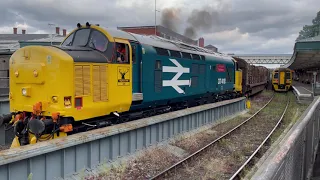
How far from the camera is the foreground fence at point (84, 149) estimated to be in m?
5.43

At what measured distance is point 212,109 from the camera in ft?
48.0

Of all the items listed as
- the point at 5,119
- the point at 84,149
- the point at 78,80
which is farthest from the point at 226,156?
the point at 5,119

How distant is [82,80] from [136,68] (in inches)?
101

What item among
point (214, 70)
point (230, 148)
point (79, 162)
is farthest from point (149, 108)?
point (214, 70)

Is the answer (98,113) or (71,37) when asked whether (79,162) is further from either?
(71,37)

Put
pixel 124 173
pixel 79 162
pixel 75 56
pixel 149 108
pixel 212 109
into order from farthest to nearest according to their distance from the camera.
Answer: pixel 212 109, pixel 149 108, pixel 75 56, pixel 124 173, pixel 79 162

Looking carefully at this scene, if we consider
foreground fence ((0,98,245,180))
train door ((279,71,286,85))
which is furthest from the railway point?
train door ((279,71,286,85))

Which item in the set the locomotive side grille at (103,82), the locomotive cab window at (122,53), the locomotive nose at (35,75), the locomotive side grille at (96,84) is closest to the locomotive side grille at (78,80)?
the locomotive nose at (35,75)

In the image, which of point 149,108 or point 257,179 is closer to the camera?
point 257,179

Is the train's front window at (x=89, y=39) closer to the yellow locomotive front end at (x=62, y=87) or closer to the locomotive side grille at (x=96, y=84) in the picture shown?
the yellow locomotive front end at (x=62, y=87)

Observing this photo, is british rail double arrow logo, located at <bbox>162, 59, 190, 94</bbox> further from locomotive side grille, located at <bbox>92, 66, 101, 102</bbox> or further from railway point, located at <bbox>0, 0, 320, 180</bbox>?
locomotive side grille, located at <bbox>92, 66, 101, 102</bbox>

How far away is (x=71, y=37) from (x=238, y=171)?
21.7 feet

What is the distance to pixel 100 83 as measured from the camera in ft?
28.6

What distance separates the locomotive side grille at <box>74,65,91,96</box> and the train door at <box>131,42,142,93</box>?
2148 millimetres
